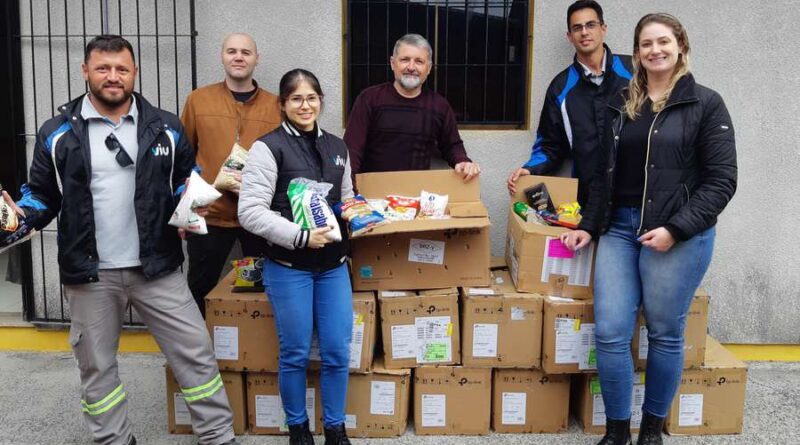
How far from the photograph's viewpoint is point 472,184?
12.1ft

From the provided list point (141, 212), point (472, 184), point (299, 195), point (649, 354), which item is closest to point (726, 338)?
point (649, 354)

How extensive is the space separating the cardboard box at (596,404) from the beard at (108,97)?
2.56 m

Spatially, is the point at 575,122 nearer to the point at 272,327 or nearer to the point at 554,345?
the point at 554,345

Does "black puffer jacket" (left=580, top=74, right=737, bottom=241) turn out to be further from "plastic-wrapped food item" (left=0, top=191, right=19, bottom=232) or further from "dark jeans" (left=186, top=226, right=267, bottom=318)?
"plastic-wrapped food item" (left=0, top=191, right=19, bottom=232)

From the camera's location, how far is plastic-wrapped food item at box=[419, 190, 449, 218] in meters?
3.54

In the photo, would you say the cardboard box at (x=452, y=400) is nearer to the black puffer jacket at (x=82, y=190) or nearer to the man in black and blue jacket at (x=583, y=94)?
the man in black and blue jacket at (x=583, y=94)

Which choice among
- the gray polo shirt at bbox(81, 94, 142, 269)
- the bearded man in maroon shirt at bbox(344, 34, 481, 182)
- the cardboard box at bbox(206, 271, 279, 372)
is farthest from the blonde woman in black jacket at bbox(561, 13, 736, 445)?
the gray polo shirt at bbox(81, 94, 142, 269)

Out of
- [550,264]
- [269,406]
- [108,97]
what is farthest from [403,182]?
[108,97]

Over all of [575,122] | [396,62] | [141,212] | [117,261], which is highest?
[396,62]

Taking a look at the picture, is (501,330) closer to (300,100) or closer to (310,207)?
(310,207)

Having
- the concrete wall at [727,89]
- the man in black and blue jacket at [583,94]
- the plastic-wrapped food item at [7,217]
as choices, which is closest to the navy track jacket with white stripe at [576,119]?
the man in black and blue jacket at [583,94]

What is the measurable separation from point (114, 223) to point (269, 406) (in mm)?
1236

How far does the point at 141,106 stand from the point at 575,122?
7.40ft

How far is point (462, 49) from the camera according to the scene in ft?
14.3
